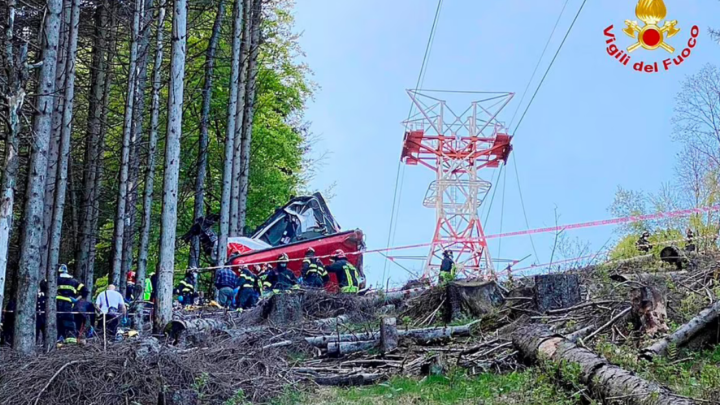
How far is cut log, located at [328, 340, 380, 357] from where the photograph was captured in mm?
10820

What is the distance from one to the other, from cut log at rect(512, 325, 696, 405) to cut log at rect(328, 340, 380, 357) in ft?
7.23

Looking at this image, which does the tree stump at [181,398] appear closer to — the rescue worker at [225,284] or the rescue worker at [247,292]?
the rescue worker at [247,292]

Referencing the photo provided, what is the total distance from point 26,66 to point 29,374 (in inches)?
241

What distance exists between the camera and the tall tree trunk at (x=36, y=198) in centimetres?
1352

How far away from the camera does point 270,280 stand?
60.6 ft

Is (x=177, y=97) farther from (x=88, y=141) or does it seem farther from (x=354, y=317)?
(x=88, y=141)

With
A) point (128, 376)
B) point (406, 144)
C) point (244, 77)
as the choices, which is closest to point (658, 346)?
point (128, 376)

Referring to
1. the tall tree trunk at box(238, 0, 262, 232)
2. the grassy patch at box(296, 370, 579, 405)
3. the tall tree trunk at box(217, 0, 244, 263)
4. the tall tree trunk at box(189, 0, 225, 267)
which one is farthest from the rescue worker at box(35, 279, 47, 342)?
the tall tree trunk at box(238, 0, 262, 232)

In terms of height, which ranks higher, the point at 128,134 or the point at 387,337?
the point at 128,134

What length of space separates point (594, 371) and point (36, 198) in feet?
34.8

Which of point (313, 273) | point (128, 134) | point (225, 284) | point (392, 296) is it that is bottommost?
point (392, 296)

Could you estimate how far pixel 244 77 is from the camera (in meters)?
30.5

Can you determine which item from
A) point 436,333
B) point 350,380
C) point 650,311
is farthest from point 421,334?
point 650,311

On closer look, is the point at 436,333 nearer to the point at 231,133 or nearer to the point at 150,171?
the point at 150,171
